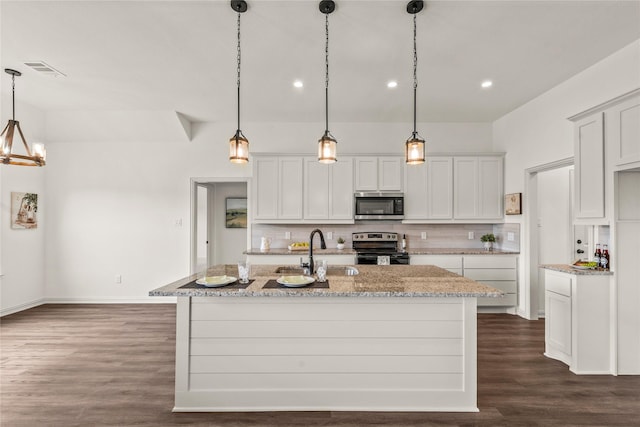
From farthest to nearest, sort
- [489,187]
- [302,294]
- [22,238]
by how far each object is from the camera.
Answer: [489,187]
[22,238]
[302,294]

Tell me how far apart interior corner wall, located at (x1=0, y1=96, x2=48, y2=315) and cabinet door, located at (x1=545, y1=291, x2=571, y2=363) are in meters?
7.01

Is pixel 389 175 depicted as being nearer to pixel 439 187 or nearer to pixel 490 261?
pixel 439 187

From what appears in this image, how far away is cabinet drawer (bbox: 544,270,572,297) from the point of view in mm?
3111

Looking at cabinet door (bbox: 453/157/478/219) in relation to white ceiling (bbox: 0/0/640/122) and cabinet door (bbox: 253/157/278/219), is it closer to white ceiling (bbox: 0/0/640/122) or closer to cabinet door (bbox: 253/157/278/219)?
white ceiling (bbox: 0/0/640/122)

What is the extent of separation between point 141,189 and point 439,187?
4.93m

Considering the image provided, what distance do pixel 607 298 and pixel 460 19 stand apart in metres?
2.78

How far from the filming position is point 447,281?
8.36 feet

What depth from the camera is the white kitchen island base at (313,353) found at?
2.39 meters

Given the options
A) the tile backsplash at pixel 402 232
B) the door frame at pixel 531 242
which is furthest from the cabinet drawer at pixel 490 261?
the tile backsplash at pixel 402 232

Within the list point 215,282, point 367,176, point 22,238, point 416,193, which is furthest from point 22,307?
point 416,193

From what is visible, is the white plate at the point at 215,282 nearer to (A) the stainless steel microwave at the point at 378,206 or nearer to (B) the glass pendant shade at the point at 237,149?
(B) the glass pendant shade at the point at 237,149

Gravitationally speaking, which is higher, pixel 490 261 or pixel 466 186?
pixel 466 186

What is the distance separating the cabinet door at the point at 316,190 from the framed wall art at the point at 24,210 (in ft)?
14.1

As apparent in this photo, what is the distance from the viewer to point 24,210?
5031mm
